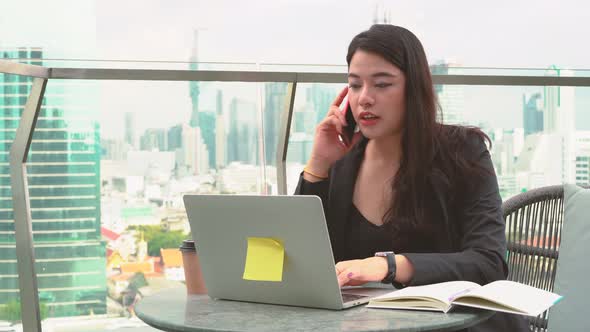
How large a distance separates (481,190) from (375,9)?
513cm

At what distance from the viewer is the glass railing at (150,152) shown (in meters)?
2.40

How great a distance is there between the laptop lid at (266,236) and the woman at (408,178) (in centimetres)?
27

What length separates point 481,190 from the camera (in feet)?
5.23

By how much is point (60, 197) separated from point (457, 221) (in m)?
1.31

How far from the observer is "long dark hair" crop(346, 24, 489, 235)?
1.62 meters

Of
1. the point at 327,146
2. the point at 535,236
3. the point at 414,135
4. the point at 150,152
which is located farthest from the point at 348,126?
the point at 150,152

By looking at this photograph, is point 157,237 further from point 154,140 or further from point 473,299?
point 473,299

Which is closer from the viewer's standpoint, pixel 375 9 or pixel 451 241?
pixel 451 241

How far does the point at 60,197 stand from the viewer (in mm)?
2416

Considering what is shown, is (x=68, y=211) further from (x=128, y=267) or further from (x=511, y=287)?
(x=511, y=287)

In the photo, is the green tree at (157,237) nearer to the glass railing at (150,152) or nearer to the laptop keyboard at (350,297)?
the glass railing at (150,152)

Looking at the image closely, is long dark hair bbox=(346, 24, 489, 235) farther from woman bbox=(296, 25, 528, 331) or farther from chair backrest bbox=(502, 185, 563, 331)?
chair backrest bbox=(502, 185, 563, 331)

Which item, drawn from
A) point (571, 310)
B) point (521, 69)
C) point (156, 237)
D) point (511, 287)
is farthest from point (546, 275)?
point (156, 237)

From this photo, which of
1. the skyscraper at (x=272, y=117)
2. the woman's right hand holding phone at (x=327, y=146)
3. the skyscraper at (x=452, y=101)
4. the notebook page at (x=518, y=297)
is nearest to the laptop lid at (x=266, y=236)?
the notebook page at (x=518, y=297)
